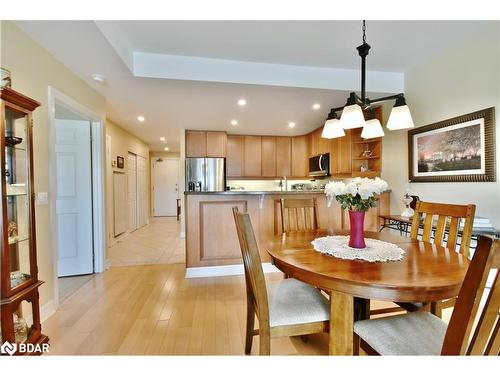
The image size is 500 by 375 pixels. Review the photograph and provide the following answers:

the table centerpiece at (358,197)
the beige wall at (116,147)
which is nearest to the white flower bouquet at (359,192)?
the table centerpiece at (358,197)

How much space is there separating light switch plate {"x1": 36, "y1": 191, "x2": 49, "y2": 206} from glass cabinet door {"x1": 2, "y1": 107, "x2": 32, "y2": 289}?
44 cm

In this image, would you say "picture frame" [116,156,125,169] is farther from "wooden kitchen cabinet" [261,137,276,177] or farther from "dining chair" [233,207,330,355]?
"dining chair" [233,207,330,355]

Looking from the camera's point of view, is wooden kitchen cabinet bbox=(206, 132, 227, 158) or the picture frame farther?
wooden kitchen cabinet bbox=(206, 132, 227, 158)

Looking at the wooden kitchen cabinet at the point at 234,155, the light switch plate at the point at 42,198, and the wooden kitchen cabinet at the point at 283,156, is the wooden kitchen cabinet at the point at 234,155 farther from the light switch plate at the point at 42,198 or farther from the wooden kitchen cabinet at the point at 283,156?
the light switch plate at the point at 42,198

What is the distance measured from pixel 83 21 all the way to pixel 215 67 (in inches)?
47.6

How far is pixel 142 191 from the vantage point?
20.8 ft

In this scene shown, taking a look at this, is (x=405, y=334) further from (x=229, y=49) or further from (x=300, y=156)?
(x=300, y=156)

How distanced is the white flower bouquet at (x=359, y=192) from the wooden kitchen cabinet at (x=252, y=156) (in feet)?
13.1

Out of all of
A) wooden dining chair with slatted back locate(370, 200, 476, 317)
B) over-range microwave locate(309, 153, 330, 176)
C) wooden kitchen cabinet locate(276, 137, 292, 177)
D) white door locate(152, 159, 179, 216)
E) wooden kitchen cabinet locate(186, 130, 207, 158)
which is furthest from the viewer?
white door locate(152, 159, 179, 216)

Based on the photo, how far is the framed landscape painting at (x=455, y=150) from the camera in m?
Result: 2.04

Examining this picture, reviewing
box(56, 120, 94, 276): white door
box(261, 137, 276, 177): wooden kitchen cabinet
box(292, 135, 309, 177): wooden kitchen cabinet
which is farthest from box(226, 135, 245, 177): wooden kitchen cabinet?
box(56, 120, 94, 276): white door

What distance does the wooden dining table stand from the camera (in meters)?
0.92

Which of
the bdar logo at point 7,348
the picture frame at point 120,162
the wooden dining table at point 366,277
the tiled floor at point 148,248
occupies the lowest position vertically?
the tiled floor at point 148,248
